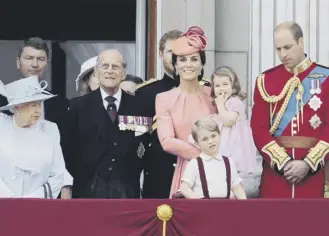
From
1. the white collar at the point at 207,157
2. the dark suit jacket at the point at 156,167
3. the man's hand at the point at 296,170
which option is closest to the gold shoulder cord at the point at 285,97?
the man's hand at the point at 296,170

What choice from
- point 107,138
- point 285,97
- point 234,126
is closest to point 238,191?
point 234,126

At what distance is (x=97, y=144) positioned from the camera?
795cm

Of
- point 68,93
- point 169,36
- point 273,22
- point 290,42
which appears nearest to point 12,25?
point 68,93

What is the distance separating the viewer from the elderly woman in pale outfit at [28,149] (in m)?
7.63

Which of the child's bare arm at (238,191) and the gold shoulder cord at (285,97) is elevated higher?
the gold shoulder cord at (285,97)

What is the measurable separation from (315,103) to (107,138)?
1409 mm

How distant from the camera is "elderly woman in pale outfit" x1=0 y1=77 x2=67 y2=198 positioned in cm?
763

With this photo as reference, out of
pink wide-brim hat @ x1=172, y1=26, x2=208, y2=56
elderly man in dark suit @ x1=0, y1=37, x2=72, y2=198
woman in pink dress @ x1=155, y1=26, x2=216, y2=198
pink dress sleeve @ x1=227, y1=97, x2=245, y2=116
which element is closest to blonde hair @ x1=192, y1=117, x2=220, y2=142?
woman in pink dress @ x1=155, y1=26, x2=216, y2=198

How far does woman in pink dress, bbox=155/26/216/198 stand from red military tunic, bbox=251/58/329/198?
0.38 meters

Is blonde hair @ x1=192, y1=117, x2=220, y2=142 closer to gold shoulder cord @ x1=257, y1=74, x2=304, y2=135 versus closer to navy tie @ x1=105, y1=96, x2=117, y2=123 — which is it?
gold shoulder cord @ x1=257, y1=74, x2=304, y2=135

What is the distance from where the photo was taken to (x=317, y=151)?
25.2ft

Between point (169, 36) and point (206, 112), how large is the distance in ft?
2.65

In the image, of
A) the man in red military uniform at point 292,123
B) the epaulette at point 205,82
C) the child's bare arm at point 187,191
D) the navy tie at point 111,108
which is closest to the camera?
the child's bare arm at point 187,191

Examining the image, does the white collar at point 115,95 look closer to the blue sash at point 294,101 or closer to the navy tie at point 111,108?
the navy tie at point 111,108
